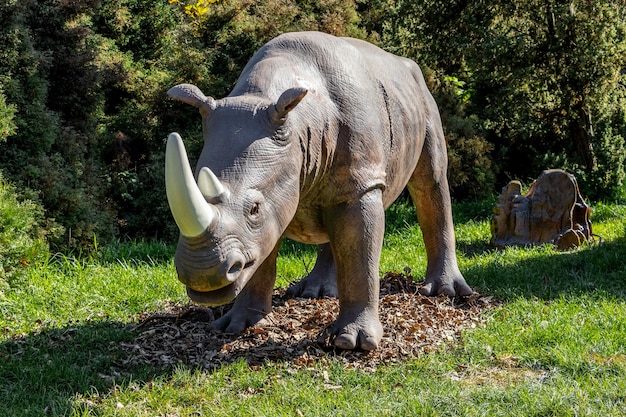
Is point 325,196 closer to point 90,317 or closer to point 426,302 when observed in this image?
point 426,302

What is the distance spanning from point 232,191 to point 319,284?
252cm

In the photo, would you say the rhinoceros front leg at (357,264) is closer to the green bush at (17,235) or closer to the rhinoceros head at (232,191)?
the rhinoceros head at (232,191)

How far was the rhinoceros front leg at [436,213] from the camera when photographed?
6020mm

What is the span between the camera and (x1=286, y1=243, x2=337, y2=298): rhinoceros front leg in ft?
20.5

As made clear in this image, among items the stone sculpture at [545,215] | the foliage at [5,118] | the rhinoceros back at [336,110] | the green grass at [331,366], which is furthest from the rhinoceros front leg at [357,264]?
the stone sculpture at [545,215]

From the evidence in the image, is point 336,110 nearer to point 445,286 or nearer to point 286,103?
point 286,103

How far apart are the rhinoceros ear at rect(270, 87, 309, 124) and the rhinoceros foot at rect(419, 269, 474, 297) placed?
2582mm

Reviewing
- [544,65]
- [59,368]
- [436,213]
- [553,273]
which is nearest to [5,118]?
[59,368]

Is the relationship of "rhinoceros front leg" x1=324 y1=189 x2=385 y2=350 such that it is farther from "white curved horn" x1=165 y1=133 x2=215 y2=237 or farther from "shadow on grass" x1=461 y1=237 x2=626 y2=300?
"shadow on grass" x1=461 y1=237 x2=626 y2=300

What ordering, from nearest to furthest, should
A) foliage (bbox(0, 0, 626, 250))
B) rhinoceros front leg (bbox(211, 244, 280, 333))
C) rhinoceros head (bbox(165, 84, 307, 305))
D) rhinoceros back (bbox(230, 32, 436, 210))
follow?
rhinoceros head (bbox(165, 84, 307, 305)) < rhinoceros back (bbox(230, 32, 436, 210)) < rhinoceros front leg (bbox(211, 244, 280, 333)) < foliage (bbox(0, 0, 626, 250))

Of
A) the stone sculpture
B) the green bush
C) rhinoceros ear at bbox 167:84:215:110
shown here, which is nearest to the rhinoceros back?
rhinoceros ear at bbox 167:84:215:110

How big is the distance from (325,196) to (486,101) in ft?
28.3

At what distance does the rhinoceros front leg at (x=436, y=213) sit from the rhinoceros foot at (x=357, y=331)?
1362mm

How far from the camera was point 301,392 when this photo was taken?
14.1 feet
